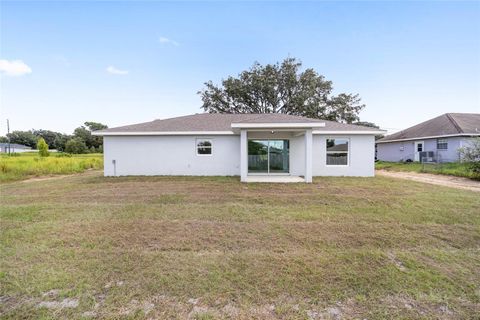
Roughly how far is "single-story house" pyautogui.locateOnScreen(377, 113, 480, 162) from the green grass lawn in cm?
1663

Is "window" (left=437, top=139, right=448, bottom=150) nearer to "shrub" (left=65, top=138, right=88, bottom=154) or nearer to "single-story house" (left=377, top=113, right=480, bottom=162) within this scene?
"single-story house" (left=377, top=113, right=480, bottom=162)

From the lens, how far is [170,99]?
71.2 ft

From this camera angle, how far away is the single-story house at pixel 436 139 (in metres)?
18.0

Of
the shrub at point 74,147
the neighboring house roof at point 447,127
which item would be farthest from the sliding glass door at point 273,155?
the shrub at point 74,147

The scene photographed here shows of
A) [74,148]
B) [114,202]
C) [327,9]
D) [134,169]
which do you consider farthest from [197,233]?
[74,148]

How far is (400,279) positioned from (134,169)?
12.5 m

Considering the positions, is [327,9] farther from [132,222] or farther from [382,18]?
[132,222]

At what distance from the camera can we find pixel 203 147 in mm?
12289

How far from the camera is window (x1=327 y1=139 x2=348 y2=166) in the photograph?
12.1m

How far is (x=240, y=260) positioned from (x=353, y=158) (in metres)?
11.0

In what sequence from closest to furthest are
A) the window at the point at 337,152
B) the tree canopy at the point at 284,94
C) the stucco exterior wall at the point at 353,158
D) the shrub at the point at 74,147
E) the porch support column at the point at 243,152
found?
the porch support column at the point at 243,152
the stucco exterior wall at the point at 353,158
the window at the point at 337,152
the tree canopy at the point at 284,94
the shrub at the point at 74,147

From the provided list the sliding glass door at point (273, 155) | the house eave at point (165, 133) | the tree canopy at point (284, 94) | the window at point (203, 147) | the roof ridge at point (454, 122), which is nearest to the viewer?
the house eave at point (165, 133)

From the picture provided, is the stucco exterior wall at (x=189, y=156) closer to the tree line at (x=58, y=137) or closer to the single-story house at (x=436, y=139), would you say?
the single-story house at (x=436, y=139)

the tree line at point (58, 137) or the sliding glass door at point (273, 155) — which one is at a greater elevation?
the tree line at point (58, 137)
